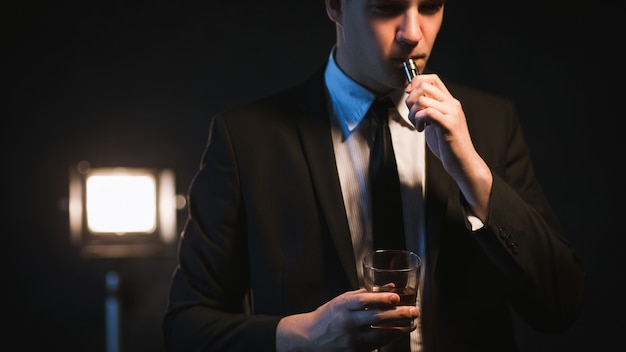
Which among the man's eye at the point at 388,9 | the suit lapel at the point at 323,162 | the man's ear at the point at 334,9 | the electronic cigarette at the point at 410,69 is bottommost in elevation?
the suit lapel at the point at 323,162

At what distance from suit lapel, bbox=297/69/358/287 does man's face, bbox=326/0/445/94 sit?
0.19 metres

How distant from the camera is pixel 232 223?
1786 mm

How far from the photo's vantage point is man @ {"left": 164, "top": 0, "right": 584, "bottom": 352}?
1.58 meters

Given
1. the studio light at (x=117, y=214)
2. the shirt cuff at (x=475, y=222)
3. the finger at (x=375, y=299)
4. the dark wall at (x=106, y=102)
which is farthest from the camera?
the dark wall at (x=106, y=102)

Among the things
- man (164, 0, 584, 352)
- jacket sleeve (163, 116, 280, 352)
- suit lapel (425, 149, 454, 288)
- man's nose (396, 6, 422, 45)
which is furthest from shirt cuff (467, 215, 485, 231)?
jacket sleeve (163, 116, 280, 352)

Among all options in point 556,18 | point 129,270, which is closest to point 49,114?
point 129,270

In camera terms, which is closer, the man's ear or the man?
the man

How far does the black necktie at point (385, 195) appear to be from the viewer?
1.68 metres

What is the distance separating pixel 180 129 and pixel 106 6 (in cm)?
72

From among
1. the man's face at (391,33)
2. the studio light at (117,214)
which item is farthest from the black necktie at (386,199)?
the studio light at (117,214)

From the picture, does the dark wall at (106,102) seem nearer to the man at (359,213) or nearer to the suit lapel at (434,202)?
the man at (359,213)

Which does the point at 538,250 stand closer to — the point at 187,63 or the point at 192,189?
the point at 192,189

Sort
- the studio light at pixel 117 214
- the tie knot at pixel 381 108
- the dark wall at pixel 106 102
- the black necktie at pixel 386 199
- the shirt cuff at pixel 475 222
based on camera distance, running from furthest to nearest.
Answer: the dark wall at pixel 106 102 < the studio light at pixel 117 214 < the tie knot at pixel 381 108 < the black necktie at pixel 386 199 < the shirt cuff at pixel 475 222

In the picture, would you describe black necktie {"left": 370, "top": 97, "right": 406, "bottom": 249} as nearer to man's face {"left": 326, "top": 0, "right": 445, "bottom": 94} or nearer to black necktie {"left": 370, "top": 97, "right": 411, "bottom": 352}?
black necktie {"left": 370, "top": 97, "right": 411, "bottom": 352}
